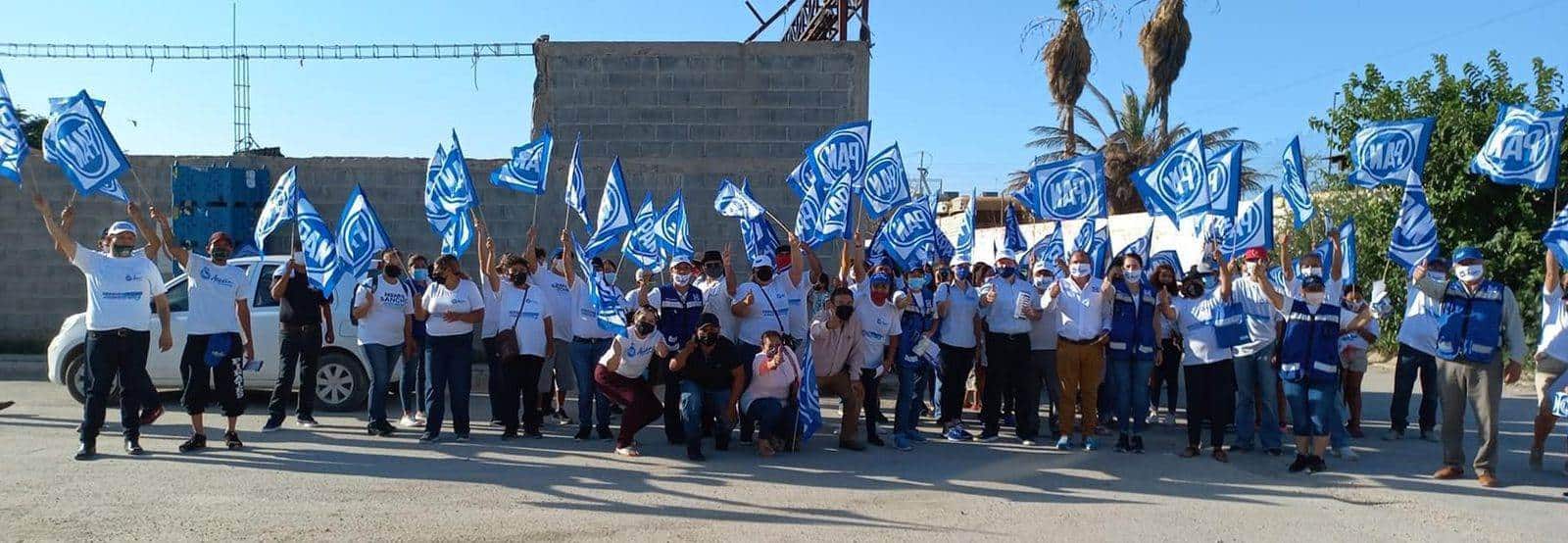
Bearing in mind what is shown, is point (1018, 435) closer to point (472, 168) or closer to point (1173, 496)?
point (1173, 496)

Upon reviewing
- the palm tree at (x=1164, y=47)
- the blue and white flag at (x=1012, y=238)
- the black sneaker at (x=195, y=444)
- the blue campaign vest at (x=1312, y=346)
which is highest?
the palm tree at (x=1164, y=47)

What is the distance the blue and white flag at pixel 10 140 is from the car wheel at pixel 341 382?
289cm

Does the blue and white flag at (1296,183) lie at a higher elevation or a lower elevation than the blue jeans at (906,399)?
higher

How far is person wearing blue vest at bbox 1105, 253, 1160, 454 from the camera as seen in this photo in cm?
893

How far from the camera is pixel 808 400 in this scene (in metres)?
8.64

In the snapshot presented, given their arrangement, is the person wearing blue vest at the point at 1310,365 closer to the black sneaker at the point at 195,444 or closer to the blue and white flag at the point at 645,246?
the blue and white flag at the point at 645,246

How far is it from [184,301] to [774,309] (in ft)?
18.7

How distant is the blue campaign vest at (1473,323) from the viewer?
761 centimetres

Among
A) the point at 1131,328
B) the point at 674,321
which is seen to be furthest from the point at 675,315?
the point at 1131,328

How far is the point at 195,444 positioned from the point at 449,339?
1.92 meters

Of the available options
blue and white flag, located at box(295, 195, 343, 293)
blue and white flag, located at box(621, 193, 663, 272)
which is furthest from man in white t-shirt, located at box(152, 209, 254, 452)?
blue and white flag, located at box(621, 193, 663, 272)

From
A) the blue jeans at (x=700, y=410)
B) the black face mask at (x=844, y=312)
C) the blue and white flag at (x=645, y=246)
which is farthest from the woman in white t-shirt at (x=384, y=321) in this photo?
the black face mask at (x=844, y=312)

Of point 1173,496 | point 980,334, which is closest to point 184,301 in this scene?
point 980,334

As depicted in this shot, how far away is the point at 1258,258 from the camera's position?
840 cm
